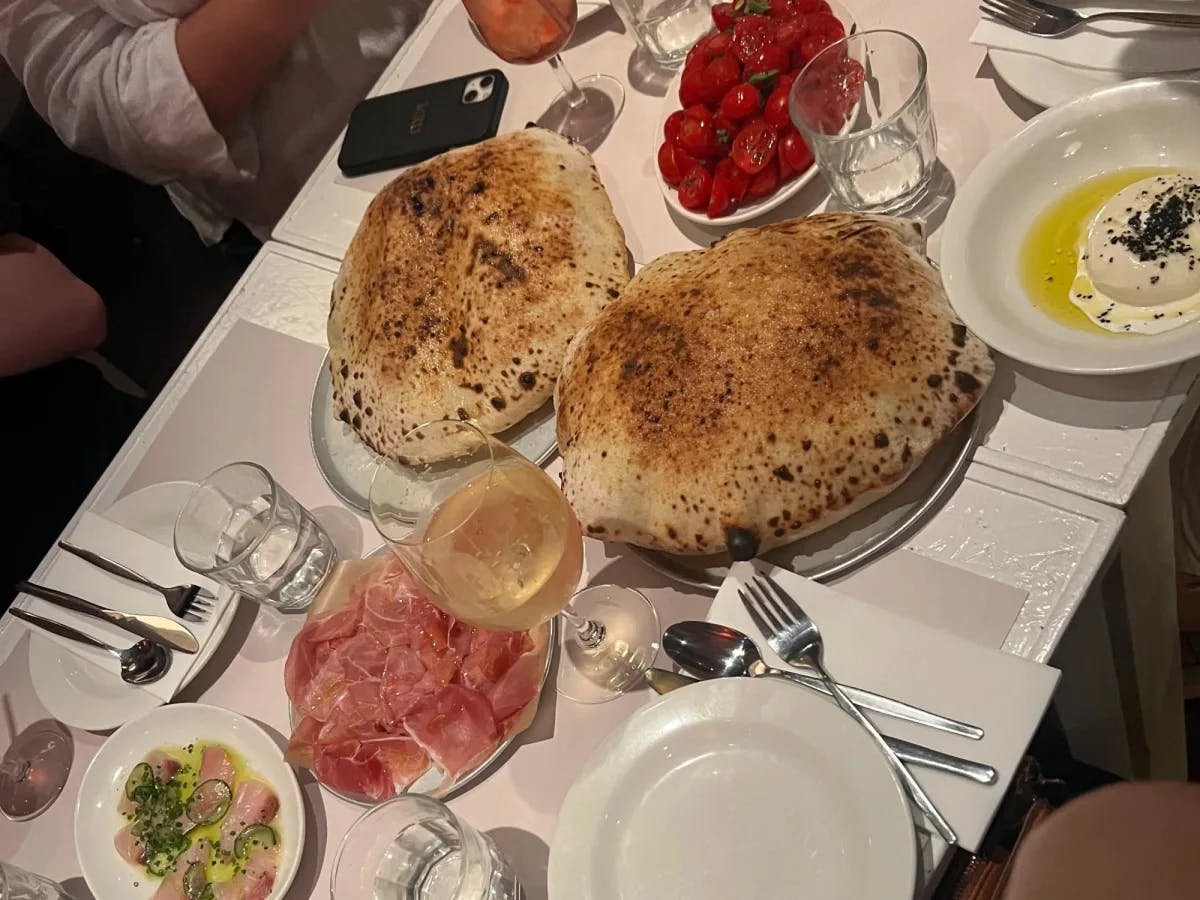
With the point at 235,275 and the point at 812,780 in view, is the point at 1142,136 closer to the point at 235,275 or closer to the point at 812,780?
the point at 812,780

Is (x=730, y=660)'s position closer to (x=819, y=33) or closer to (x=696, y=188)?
(x=696, y=188)

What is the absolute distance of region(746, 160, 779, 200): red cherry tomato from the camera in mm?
1593

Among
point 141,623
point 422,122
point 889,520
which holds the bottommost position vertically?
point 141,623

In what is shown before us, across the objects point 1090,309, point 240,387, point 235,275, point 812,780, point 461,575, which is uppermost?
point 1090,309

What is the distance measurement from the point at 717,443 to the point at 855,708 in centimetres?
37

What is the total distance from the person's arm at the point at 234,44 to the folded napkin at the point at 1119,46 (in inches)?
66.9

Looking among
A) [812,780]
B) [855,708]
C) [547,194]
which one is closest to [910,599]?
[855,708]

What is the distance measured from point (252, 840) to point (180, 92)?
179 centimetres

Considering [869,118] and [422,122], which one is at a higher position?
[869,118]

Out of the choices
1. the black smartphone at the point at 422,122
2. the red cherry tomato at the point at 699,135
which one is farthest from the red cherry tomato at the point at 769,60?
the black smartphone at the point at 422,122

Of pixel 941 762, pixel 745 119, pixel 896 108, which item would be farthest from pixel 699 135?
pixel 941 762

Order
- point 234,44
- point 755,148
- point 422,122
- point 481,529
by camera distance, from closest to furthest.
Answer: point 481,529
point 755,148
point 422,122
point 234,44

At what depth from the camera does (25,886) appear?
152 centimetres

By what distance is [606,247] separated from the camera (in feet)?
5.38
